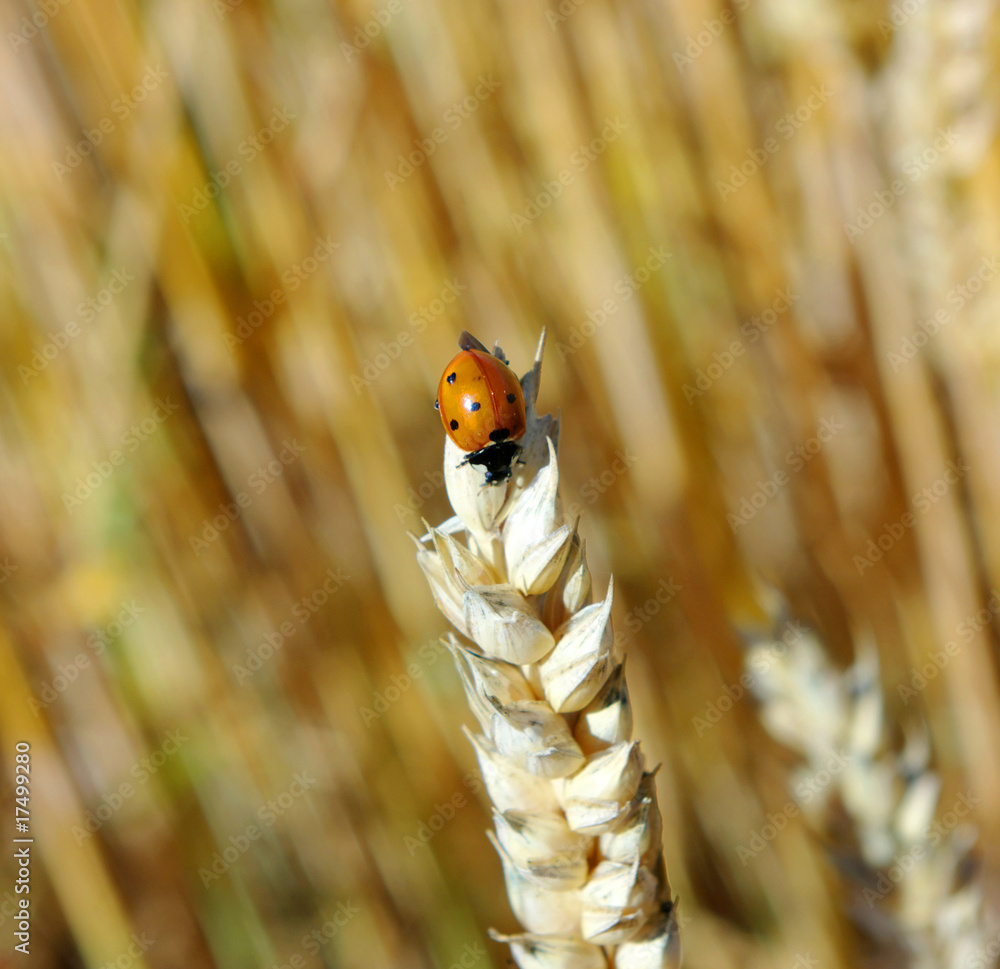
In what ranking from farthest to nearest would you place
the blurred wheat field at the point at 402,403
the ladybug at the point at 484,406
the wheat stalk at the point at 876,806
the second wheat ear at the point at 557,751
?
the blurred wheat field at the point at 402,403, the wheat stalk at the point at 876,806, the ladybug at the point at 484,406, the second wheat ear at the point at 557,751

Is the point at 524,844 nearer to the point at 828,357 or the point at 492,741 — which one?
the point at 492,741

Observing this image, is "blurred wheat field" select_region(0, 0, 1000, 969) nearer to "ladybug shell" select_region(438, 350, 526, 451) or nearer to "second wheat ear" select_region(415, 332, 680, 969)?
"ladybug shell" select_region(438, 350, 526, 451)

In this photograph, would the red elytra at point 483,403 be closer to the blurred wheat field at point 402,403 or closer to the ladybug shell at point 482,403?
the ladybug shell at point 482,403

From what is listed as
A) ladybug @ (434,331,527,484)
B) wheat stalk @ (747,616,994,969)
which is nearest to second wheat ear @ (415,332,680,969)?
ladybug @ (434,331,527,484)

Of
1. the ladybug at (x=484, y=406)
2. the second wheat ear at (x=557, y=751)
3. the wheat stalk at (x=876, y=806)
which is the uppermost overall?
the ladybug at (x=484, y=406)

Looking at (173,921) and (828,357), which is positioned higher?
(828,357)

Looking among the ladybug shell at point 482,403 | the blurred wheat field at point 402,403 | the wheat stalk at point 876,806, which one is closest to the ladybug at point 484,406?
the ladybug shell at point 482,403

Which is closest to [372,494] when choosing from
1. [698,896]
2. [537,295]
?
[537,295]
